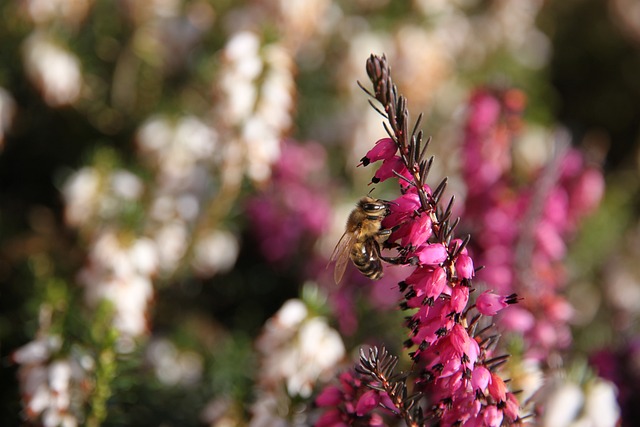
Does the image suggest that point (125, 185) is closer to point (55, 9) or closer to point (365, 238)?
point (55, 9)

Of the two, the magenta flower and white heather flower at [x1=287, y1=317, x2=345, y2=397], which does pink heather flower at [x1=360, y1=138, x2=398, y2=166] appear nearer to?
the magenta flower

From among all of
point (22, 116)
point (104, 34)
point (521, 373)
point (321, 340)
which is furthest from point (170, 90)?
point (521, 373)

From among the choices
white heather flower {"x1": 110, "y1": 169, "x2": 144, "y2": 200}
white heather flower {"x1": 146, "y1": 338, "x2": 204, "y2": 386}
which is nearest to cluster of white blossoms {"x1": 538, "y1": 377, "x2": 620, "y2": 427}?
white heather flower {"x1": 146, "y1": 338, "x2": 204, "y2": 386}

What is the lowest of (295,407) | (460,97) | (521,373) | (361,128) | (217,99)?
(295,407)

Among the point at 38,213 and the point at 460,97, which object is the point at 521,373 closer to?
the point at 38,213

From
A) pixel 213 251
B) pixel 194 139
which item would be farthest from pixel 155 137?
pixel 213 251
